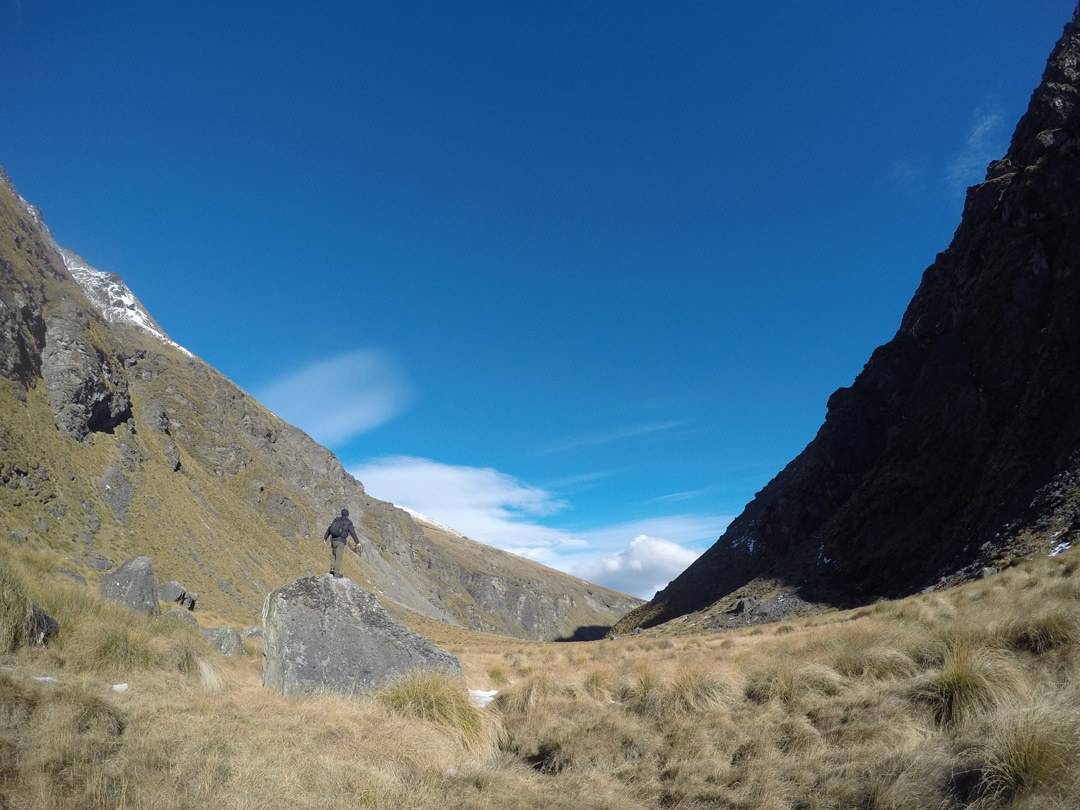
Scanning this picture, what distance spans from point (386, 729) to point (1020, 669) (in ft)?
22.8

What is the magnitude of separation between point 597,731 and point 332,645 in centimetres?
531

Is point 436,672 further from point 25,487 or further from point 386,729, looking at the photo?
point 25,487

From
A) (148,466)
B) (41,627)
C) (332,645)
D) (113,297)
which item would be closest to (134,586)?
(41,627)

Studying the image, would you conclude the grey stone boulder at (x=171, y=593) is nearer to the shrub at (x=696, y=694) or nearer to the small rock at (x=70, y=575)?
Result: the small rock at (x=70, y=575)

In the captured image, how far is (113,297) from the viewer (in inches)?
6393

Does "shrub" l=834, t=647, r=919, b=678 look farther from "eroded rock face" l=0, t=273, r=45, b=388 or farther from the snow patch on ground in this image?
"eroded rock face" l=0, t=273, r=45, b=388

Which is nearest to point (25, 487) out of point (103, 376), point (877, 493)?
point (103, 376)

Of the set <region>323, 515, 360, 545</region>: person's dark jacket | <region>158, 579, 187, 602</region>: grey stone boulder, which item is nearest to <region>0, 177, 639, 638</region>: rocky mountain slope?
<region>158, 579, 187, 602</region>: grey stone boulder

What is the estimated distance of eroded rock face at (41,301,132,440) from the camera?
59.2 meters

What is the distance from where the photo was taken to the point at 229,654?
1545 cm

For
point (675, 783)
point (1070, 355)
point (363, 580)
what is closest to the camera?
point (675, 783)

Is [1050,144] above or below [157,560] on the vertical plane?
above

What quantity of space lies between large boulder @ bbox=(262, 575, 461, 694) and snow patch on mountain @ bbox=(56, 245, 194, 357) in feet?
560

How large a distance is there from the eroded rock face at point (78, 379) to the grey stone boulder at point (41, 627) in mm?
64285
